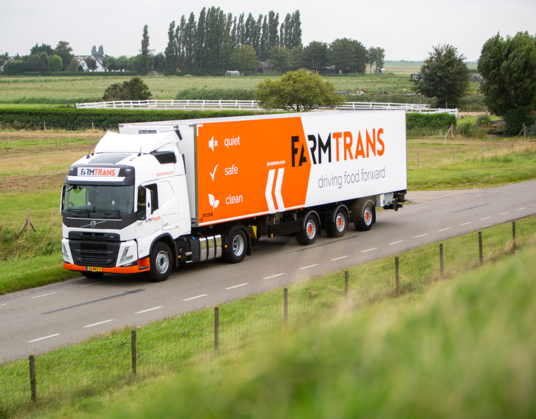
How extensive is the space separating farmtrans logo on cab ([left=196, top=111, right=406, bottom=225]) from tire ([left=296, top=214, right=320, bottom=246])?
0.65 metres

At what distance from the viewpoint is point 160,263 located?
16047mm

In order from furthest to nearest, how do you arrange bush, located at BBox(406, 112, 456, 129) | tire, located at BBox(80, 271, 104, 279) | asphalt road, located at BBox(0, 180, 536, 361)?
1. bush, located at BBox(406, 112, 456, 129)
2. tire, located at BBox(80, 271, 104, 279)
3. asphalt road, located at BBox(0, 180, 536, 361)

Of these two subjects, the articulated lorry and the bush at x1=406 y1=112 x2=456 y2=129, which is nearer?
the articulated lorry

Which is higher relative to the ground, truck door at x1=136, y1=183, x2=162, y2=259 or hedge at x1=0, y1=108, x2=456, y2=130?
hedge at x1=0, y1=108, x2=456, y2=130

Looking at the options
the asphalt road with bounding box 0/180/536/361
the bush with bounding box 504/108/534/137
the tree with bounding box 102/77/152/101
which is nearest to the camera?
the asphalt road with bounding box 0/180/536/361

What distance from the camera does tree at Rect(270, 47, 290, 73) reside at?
168 meters

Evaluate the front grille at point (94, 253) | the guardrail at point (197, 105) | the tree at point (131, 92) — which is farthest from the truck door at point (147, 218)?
the tree at point (131, 92)

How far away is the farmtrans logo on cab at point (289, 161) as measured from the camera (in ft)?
54.7

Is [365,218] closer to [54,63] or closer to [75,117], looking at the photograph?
[75,117]

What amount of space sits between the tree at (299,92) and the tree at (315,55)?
98.7 meters

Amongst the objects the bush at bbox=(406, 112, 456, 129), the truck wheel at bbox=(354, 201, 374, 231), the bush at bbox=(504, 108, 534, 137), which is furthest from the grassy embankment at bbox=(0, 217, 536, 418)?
the bush at bbox=(406, 112, 456, 129)

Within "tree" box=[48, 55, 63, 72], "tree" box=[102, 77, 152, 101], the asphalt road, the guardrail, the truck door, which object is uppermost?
"tree" box=[48, 55, 63, 72]

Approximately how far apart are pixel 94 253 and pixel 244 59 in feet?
513

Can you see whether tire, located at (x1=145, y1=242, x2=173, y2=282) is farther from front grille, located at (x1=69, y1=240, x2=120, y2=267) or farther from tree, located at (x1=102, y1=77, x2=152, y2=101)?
tree, located at (x1=102, y1=77, x2=152, y2=101)
